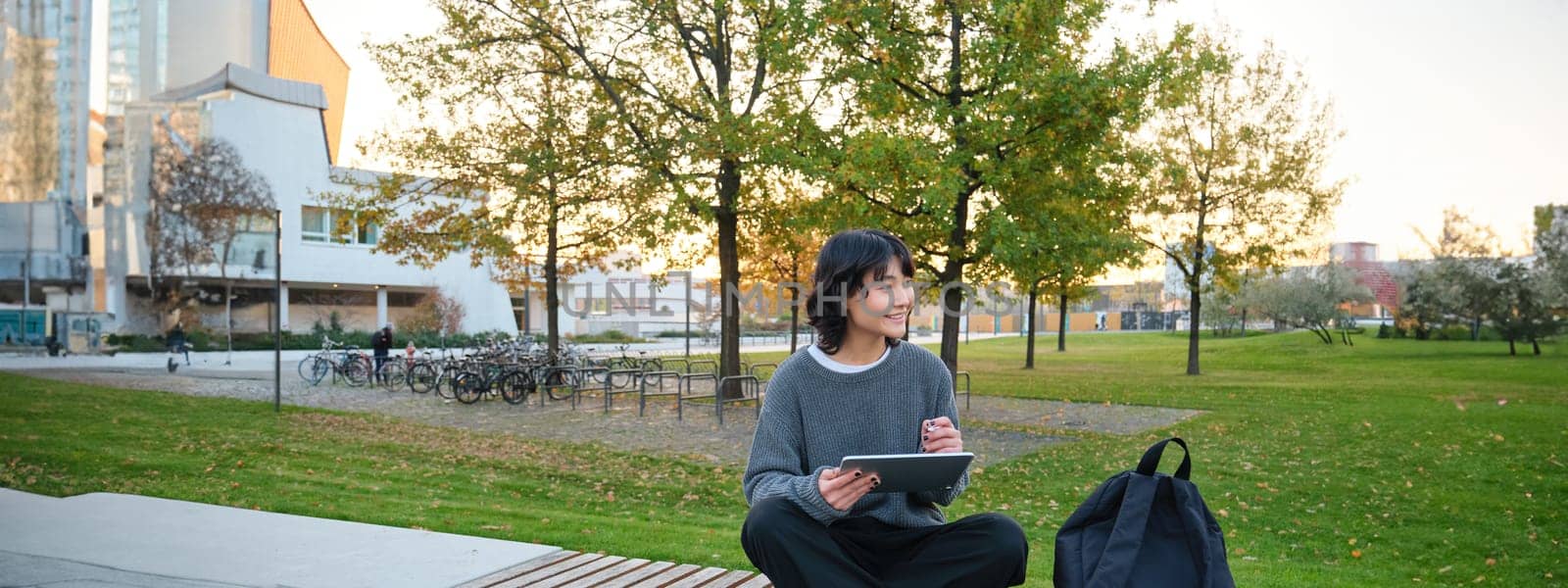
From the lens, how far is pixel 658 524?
661 centimetres

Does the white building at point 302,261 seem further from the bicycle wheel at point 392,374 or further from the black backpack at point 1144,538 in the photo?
the black backpack at point 1144,538

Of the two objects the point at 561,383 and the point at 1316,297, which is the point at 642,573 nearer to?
the point at 561,383

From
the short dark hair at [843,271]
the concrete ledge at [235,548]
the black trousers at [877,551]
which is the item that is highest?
the short dark hair at [843,271]

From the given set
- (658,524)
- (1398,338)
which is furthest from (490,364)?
(1398,338)

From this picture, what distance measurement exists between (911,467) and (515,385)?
15879 millimetres

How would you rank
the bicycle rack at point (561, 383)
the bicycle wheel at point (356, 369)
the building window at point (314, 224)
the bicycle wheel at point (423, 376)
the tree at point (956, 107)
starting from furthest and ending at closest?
the building window at point (314, 224)
the bicycle wheel at point (356, 369)
the bicycle wheel at point (423, 376)
the bicycle rack at point (561, 383)
the tree at point (956, 107)

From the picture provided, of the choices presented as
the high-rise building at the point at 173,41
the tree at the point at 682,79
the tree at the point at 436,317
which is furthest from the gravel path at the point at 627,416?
the tree at the point at 436,317

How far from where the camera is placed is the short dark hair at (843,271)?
274 centimetres

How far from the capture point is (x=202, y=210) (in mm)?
27938

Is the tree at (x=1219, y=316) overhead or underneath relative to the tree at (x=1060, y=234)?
underneath

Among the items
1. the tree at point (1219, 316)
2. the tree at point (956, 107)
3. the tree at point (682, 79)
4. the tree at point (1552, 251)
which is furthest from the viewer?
the tree at point (1219, 316)

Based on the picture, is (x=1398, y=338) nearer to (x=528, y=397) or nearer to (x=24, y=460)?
(x=528, y=397)

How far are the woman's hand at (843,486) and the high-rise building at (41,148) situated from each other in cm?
863

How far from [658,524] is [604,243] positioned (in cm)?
1248
